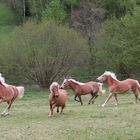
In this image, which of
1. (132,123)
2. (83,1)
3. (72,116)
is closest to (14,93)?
(72,116)

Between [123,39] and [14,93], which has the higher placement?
[14,93]

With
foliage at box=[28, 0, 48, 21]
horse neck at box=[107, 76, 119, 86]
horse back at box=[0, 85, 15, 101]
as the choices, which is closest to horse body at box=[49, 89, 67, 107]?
horse back at box=[0, 85, 15, 101]

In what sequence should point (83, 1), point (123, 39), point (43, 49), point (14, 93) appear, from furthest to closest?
1. point (83, 1)
2. point (123, 39)
3. point (43, 49)
4. point (14, 93)

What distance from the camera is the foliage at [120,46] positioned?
47562 millimetres

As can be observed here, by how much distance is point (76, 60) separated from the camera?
47.3m

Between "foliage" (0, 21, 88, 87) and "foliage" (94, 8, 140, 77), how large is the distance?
4.02 metres

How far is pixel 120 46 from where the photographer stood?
159ft

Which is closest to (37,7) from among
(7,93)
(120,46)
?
(120,46)

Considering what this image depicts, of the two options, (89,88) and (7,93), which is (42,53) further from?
(7,93)

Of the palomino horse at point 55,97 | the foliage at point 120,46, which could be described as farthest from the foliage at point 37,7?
the palomino horse at point 55,97

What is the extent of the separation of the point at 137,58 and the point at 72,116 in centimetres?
3060

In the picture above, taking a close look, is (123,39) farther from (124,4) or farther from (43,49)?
(124,4)

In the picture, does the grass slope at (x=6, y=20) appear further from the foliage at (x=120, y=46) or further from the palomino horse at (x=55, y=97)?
the palomino horse at (x=55, y=97)

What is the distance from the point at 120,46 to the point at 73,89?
24.9 metres
